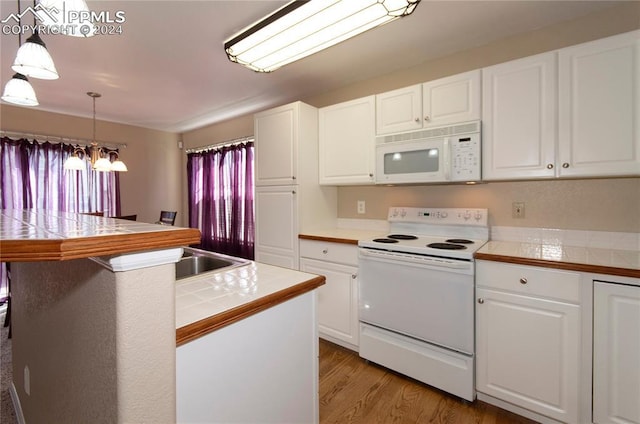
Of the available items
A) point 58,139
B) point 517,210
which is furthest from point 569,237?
point 58,139

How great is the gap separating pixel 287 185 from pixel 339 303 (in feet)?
3.80

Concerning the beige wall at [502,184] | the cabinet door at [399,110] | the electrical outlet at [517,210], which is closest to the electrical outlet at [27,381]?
the beige wall at [502,184]

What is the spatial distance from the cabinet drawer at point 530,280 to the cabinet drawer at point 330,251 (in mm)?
898

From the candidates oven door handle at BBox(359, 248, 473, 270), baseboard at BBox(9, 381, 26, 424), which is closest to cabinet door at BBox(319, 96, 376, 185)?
oven door handle at BBox(359, 248, 473, 270)

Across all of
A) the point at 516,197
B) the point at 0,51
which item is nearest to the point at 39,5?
the point at 0,51

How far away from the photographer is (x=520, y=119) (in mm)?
1873

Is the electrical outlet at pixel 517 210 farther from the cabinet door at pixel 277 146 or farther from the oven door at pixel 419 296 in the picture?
the cabinet door at pixel 277 146

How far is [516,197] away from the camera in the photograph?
2152 millimetres

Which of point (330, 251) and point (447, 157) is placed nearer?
point (447, 157)

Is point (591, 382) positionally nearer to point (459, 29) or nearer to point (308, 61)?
point (459, 29)

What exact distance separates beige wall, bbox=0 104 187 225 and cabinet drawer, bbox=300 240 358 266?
10.6 ft

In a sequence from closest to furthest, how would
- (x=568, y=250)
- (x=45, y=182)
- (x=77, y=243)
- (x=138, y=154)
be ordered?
(x=77, y=243)
(x=568, y=250)
(x=45, y=182)
(x=138, y=154)

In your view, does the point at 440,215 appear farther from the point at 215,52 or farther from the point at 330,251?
the point at 215,52

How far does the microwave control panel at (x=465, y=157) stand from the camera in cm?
200
